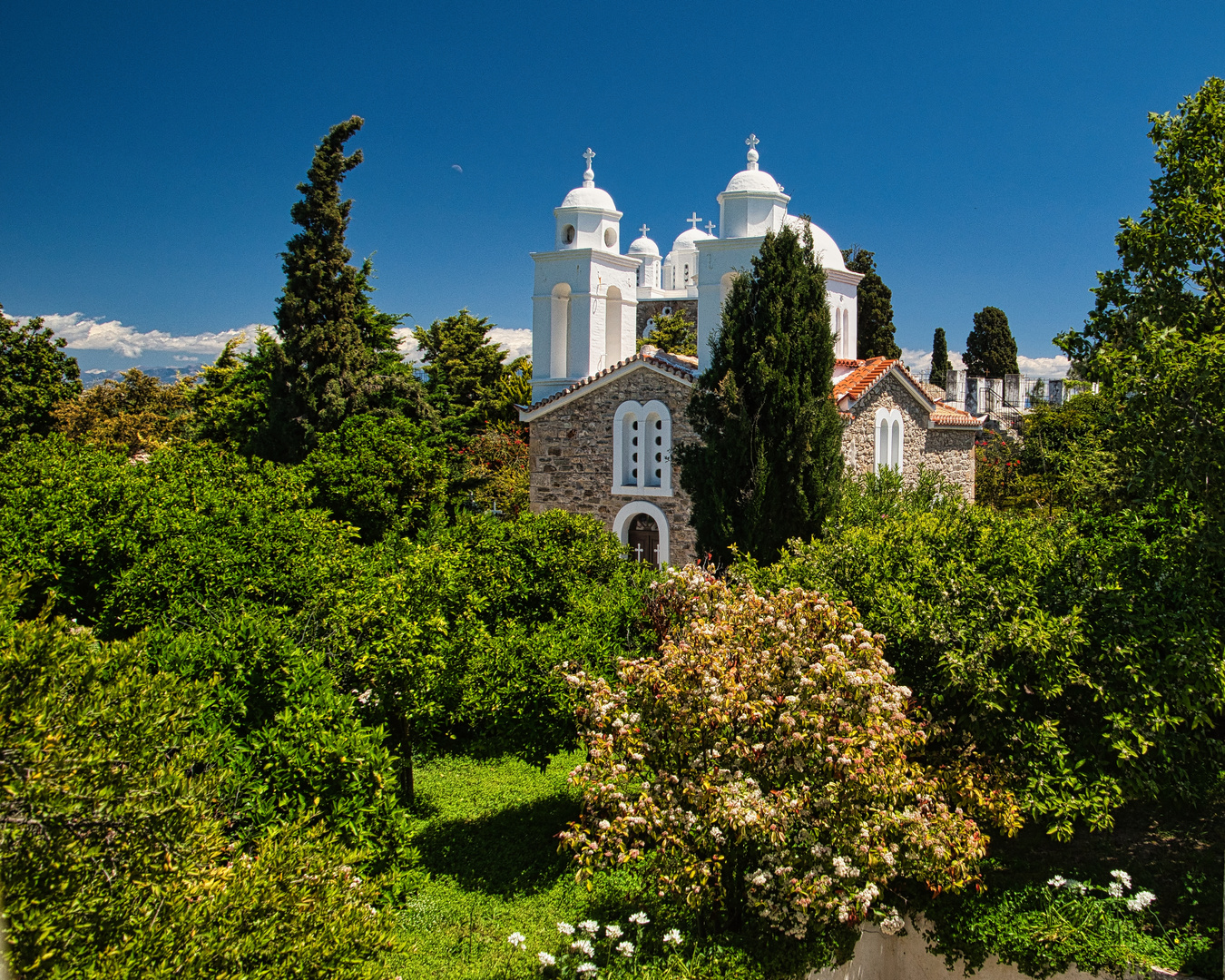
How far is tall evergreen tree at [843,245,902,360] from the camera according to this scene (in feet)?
133

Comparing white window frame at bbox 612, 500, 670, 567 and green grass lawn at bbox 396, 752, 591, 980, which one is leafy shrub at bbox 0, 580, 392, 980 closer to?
green grass lawn at bbox 396, 752, 591, 980

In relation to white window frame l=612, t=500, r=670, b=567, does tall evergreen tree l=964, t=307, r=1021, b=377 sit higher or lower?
higher

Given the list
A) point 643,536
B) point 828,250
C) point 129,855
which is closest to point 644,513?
point 643,536

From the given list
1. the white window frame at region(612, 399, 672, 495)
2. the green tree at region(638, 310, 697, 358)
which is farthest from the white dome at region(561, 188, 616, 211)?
the green tree at region(638, 310, 697, 358)

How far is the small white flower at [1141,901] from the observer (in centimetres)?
718

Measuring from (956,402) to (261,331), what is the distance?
27946mm

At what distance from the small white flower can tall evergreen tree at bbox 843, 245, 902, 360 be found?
35.7 metres

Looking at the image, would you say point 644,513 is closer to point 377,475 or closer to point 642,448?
point 642,448

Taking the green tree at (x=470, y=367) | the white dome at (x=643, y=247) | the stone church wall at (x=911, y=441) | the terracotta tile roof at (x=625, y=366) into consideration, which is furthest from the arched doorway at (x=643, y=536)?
the white dome at (x=643, y=247)

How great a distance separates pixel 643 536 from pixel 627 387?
143 inches

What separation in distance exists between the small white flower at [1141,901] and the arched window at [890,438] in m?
13.8

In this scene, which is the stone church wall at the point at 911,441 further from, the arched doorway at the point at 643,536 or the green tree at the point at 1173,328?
the green tree at the point at 1173,328

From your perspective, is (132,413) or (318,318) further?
(132,413)

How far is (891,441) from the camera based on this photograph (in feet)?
70.6
